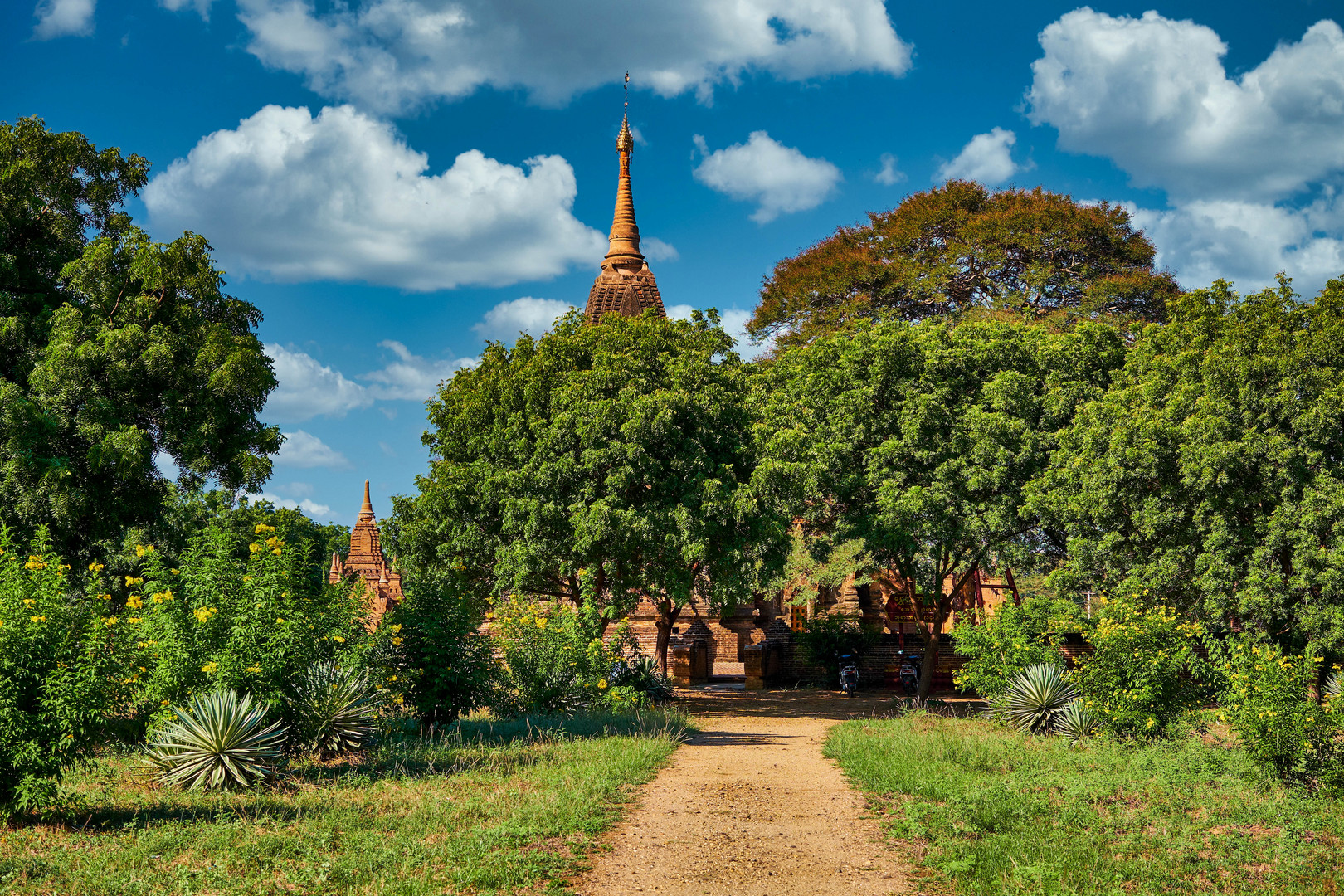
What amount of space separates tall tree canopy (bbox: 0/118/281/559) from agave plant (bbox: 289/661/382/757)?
852 centimetres

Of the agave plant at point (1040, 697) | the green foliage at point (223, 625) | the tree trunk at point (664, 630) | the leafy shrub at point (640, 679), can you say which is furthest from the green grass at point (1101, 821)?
the tree trunk at point (664, 630)

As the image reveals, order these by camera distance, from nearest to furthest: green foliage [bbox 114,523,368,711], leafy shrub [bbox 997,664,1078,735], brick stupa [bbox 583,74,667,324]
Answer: green foliage [bbox 114,523,368,711] < leafy shrub [bbox 997,664,1078,735] < brick stupa [bbox 583,74,667,324]

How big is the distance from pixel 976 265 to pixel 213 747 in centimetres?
2617

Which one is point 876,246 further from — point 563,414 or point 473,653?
point 473,653

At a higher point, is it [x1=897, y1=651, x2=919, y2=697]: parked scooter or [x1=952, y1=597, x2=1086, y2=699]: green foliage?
[x1=952, y1=597, x2=1086, y2=699]: green foliage

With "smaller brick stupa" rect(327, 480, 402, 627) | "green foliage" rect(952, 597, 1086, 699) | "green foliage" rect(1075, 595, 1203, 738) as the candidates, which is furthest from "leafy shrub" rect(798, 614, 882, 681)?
"smaller brick stupa" rect(327, 480, 402, 627)

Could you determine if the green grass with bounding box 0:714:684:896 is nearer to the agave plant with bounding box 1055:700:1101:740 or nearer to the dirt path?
the dirt path

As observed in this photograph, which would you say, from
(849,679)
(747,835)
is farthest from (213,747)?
(849,679)

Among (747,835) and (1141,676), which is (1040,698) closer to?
(1141,676)

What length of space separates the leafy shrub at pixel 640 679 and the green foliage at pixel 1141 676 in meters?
6.93

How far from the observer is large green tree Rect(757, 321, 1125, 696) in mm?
19344

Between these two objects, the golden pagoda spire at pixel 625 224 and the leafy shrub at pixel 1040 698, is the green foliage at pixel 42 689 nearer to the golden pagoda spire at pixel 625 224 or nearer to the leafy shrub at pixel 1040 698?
the leafy shrub at pixel 1040 698

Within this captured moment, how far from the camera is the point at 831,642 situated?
27.1m

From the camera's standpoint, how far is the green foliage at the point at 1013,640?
15344 mm
